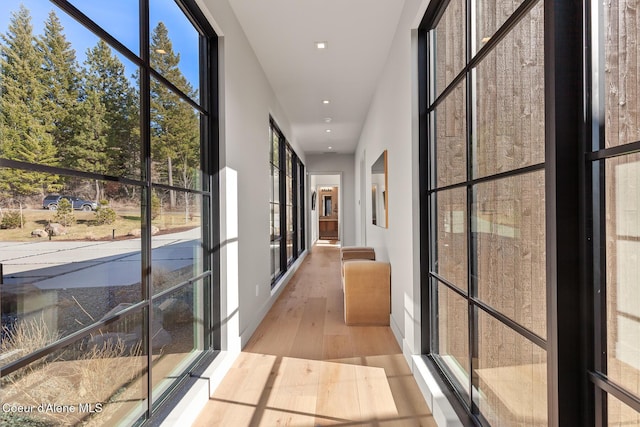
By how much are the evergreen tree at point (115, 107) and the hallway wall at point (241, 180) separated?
94 centimetres

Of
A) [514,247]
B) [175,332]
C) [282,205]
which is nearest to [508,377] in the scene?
[514,247]

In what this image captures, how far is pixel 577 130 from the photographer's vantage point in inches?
39.6

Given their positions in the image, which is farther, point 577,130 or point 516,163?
point 516,163

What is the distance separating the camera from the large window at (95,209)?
102 centimetres

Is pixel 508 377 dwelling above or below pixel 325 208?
below

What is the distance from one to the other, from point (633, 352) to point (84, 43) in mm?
1843

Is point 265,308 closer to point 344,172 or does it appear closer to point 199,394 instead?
point 199,394

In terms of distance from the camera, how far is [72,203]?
1243 millimetres

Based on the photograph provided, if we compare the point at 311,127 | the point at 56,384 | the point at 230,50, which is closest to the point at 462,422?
the point at 56,384

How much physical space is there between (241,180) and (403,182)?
1.30 m

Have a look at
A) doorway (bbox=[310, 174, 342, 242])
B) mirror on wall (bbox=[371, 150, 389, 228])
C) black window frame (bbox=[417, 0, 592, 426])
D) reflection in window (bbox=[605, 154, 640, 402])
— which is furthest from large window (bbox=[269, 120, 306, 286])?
doorway (bbox=[310, 174, 342, 242])

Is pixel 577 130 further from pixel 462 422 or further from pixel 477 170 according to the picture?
pixel 462 422

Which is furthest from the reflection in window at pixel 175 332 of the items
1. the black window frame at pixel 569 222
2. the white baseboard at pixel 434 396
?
the black window frame at pixel 569 222

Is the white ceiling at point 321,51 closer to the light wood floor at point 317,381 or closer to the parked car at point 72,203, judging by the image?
the parked car at point 72,203
